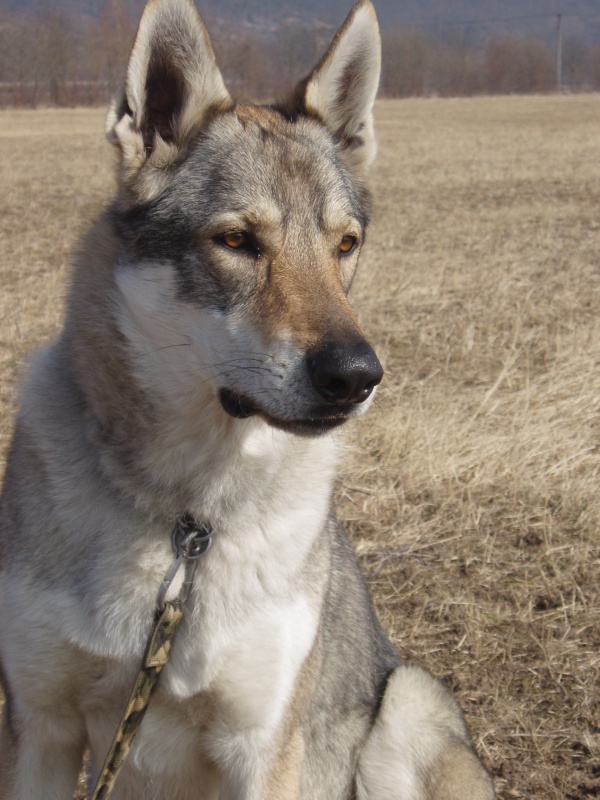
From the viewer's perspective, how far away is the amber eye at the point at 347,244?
2.95 metres

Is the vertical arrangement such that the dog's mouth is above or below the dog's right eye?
below

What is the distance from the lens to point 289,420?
102 inches

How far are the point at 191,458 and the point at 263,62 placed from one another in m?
75.8

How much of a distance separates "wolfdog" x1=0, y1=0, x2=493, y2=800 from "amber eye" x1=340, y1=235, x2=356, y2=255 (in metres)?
0.01

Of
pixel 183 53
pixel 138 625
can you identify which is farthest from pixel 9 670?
pixel 183 53

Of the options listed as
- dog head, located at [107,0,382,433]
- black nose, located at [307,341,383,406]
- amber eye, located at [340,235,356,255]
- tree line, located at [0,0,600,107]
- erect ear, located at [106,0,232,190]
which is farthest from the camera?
tree line, located at [0,0,600,107]

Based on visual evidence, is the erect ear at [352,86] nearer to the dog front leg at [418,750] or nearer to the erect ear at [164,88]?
the erect ear at [164,88]

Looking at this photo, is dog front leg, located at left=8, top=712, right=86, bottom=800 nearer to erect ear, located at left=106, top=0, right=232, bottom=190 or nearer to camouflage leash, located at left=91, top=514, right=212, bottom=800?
camouflage leash, located at left=91, top=514, right=212, bottom=800

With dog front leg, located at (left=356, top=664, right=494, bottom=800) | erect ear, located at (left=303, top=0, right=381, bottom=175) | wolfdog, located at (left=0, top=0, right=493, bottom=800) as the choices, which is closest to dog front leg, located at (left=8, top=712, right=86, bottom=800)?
wolfdog, located at (left=0, top=0, right=493, bottom=800)

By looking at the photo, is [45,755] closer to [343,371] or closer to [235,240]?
[343,371]

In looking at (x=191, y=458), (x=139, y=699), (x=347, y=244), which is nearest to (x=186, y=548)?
(x=191, y=458)

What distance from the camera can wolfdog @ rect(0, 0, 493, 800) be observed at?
2574 millimetres

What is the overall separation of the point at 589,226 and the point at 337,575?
36.2ft

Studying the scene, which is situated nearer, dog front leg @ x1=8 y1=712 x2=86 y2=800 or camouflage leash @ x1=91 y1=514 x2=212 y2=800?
camouflage leash @ x1=91 y1=514 x2=212 y2=800
